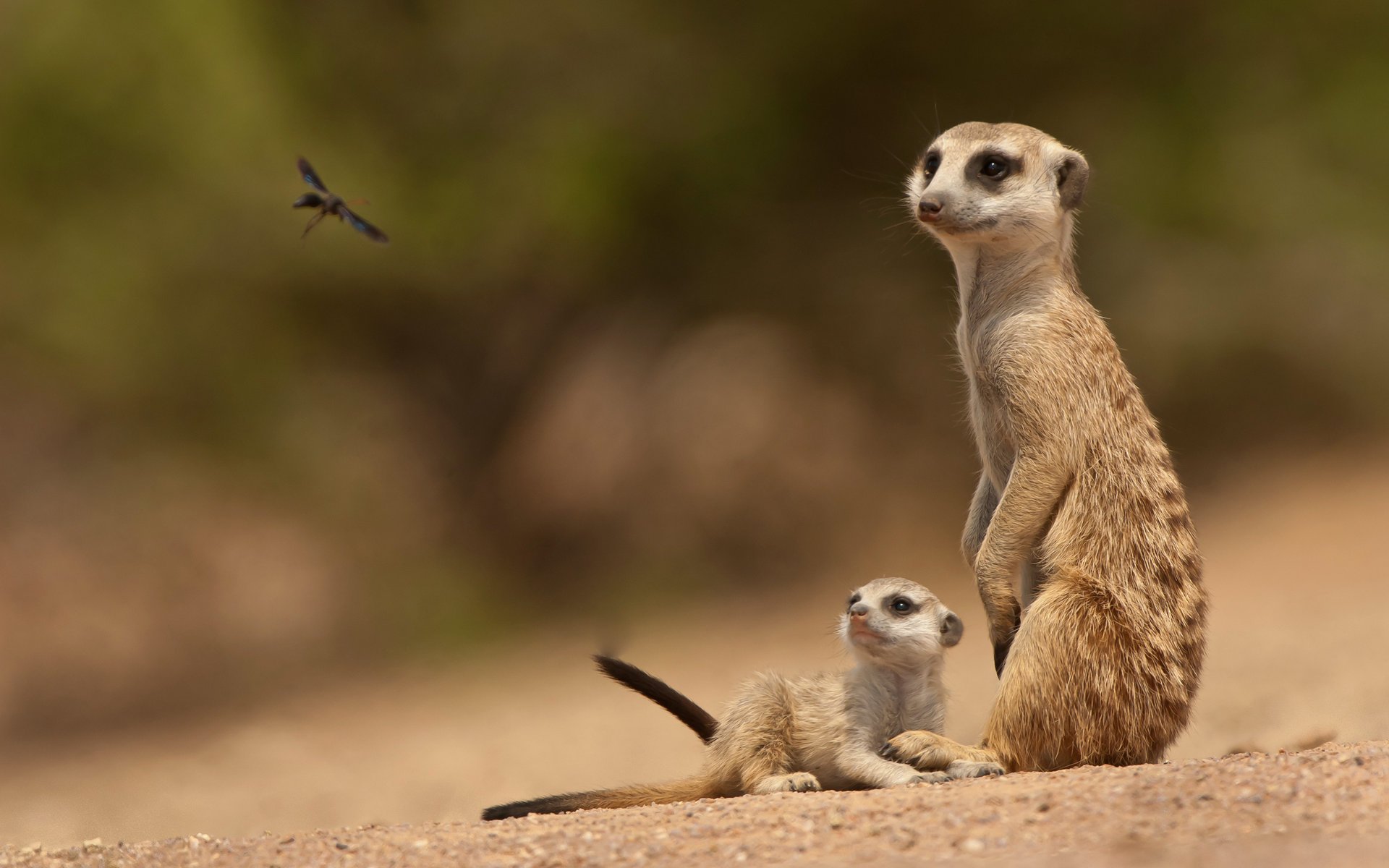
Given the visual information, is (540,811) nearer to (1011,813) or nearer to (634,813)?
(634,813)

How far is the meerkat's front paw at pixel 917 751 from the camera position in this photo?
2736 millimetres

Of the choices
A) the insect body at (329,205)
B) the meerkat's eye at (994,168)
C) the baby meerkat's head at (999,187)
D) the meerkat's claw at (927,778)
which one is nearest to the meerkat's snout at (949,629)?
the meerkat's claw at (927,778)

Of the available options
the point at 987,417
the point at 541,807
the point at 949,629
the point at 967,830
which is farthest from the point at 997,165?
the point at 541,807

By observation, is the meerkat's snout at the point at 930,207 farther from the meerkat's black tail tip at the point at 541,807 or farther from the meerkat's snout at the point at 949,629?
the meerkat's black tail tip at the point at 541,807

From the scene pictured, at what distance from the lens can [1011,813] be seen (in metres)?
2.17

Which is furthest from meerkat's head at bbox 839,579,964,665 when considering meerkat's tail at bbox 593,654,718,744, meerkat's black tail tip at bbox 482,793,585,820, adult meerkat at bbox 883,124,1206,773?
meerkat's black tail tip at bbox 482,793,585,820

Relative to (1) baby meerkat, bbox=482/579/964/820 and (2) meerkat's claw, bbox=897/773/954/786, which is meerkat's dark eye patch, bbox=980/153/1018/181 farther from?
(2) meerkat's claw, bbox=897/773/954/786

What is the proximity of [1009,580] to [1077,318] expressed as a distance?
59cm

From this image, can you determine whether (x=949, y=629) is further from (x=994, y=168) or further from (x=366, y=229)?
(x=366, y=229)

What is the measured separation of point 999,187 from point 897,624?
0.99 m

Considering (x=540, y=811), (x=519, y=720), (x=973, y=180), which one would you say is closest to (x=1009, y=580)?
(x=973, y=180)

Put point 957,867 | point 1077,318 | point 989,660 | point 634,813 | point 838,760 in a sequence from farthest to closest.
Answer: point 989,660, point 1077,318, point 838,760, point 634,813, point 957,867

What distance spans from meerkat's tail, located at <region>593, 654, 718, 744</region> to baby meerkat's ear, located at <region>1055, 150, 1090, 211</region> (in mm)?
1422

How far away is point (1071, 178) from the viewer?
10.4ft
